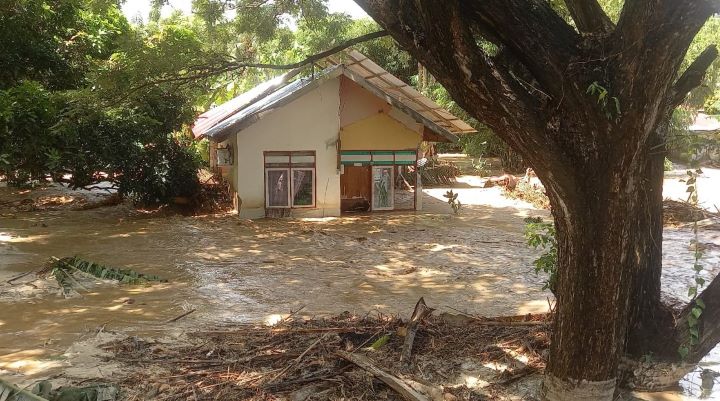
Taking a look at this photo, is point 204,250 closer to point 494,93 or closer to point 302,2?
point 302,2

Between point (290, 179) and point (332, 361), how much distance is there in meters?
13.1

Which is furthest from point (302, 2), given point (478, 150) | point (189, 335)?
point (478, 150)

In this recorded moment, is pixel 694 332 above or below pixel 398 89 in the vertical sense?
below

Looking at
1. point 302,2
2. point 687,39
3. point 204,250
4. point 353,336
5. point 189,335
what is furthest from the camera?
point 204,250

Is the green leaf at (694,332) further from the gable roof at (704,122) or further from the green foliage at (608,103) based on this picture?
the gable roof at (704,122)

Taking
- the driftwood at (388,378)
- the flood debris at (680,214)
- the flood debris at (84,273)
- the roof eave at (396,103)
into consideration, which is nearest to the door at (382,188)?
the roof eave at (396,103)

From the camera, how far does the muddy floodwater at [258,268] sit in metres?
8.44

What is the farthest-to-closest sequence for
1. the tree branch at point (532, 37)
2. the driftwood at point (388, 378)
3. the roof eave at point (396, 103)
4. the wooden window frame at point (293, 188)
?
the wooden window frame at point (293, 188), the roof eave at point (396, 103), the driftwood at point (388, 378), the tree branch at point (532, 37)

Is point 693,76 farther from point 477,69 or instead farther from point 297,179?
point 297,179

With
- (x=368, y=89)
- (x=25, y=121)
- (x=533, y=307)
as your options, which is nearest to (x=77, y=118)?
(x=25, y=121)

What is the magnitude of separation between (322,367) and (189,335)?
8.39 feet

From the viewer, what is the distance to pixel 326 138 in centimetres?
1852

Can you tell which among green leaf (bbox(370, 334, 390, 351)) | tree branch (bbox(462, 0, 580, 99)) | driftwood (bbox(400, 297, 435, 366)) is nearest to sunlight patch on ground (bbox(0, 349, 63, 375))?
green leaf (bbox(370, 334, 390, 351))

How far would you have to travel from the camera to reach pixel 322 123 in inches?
726
